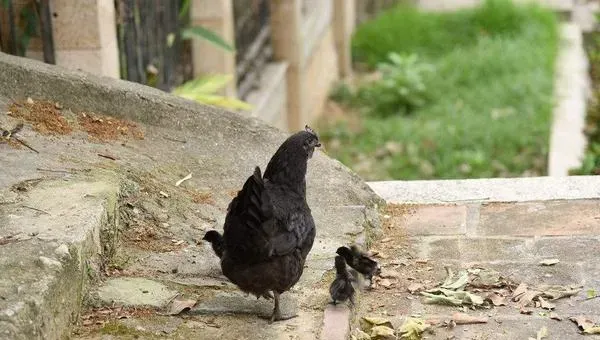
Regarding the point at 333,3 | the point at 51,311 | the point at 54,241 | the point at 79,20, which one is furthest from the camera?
the point at 333,3

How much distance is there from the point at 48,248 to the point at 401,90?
27.5ft

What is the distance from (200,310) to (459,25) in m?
10.4

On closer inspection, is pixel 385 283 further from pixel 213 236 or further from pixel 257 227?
pixel 257 227

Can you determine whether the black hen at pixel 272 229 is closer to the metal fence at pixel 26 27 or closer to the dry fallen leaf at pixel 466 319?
the dry fallen leaf at pixel 466 319

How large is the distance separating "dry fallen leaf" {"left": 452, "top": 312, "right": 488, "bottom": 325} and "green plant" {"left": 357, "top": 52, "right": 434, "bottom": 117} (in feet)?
24.9

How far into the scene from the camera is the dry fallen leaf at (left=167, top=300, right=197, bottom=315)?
3959 mm

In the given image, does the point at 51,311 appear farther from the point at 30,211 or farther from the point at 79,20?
the point at 79,20


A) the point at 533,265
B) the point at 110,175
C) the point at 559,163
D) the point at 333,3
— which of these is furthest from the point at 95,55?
the point at 333,3

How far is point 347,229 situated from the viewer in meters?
4.89

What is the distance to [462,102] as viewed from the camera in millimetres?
11531

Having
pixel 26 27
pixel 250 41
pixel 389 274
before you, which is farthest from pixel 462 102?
pixel 389 274

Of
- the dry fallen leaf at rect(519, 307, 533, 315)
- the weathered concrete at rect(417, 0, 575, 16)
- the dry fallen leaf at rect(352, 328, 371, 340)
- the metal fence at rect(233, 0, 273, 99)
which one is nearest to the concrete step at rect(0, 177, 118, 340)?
the dry fallen leaf at rect(352, 328, 371, 340)

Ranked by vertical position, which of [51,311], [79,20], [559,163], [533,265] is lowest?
[559,163]

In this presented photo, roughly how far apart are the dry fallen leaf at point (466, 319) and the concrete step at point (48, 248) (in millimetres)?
1368
